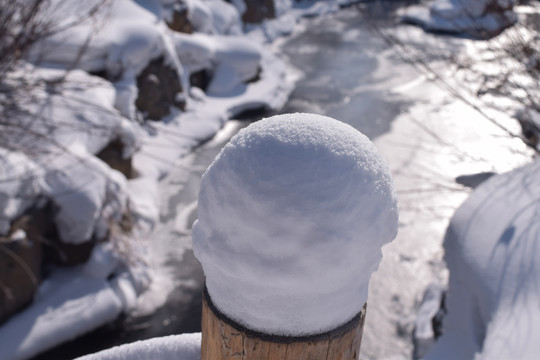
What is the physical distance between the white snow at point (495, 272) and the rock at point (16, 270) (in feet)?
10.4

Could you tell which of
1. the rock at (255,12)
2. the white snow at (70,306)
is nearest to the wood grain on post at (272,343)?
the white snow at (70,306)

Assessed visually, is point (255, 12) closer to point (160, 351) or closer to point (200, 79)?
point (200, 79)

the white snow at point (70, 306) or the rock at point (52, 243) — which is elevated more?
the rock at point (52, 243)

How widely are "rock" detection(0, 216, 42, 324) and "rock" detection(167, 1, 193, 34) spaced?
6098 millimetres

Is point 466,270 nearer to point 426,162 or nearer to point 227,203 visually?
point 227,203

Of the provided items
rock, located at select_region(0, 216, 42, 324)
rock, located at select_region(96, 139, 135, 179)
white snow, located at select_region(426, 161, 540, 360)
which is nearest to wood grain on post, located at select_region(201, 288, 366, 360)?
white snow, located at select_region(426, 161, 540, 360)

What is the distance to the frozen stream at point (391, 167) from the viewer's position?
180 inches

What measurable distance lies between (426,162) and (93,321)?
16.1 feet

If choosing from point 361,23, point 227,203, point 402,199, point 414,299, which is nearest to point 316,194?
point 227,203

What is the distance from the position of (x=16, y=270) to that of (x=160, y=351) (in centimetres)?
335

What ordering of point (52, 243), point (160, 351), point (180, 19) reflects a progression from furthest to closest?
point (180, 19)
point (52, 243)
point (160, 351)

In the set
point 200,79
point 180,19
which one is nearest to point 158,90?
point 200,79

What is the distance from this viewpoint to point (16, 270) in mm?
4039

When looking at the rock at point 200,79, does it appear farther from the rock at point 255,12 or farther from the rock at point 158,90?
the rock at point 255,12
